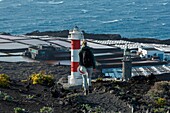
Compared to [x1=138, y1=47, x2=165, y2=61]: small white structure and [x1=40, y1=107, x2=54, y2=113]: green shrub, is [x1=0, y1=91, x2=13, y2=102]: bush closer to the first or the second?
[x1=40, y1=107, x2=54, y2=113]: green shrub

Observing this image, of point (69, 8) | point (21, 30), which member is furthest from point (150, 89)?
point (69, 8)

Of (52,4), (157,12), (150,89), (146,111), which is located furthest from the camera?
(52,4)

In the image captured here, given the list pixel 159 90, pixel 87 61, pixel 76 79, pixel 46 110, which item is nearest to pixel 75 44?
pixel 76 79

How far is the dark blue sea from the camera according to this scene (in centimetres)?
11719

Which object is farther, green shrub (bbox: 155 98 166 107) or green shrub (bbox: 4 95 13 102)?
green shrub (bbox: 155 98 166 107)

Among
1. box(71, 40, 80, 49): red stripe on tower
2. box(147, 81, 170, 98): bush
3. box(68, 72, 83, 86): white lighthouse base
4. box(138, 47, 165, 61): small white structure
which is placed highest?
box(71, 40, 80, 49): red stripe on tower

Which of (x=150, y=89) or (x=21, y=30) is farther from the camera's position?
(x=21, y=30)

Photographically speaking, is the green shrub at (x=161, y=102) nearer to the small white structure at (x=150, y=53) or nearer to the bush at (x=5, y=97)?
the bush at (x=5, y=97)

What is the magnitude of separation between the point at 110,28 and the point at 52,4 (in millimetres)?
77617

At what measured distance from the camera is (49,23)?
132m

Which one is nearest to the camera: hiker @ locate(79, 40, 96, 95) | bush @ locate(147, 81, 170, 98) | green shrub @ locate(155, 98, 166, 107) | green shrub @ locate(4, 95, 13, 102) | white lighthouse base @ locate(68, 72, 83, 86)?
green shrub @ locate(4, 95, 13, 102)

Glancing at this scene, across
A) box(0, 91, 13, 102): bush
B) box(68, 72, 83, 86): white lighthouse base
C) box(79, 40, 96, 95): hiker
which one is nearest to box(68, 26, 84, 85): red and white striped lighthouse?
box(68, 72, 83, 86): white lighthouse base

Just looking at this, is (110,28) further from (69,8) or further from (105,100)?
(105,100)

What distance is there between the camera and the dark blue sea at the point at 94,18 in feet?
384
